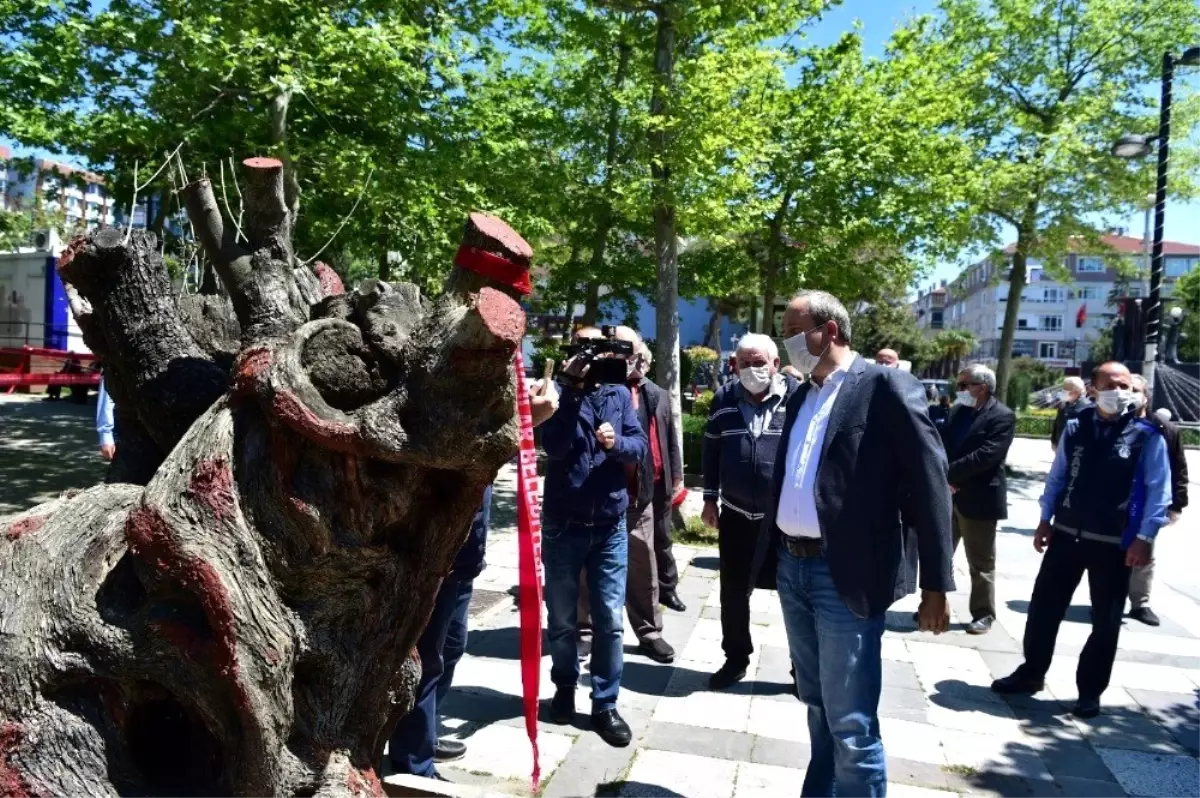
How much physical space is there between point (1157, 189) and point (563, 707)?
13428 millimetres

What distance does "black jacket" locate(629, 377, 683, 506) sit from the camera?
572 cm

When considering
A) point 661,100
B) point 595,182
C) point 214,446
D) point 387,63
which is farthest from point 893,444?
point 595,182

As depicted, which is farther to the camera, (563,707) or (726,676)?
(726,676)

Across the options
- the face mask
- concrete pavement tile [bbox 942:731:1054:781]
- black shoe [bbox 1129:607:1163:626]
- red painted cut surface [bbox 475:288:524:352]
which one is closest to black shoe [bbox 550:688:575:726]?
concrete pavement tile [bbox 942:731:1054:781]

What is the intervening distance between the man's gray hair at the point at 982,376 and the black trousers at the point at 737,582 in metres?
2.65

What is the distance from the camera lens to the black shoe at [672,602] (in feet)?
23.3

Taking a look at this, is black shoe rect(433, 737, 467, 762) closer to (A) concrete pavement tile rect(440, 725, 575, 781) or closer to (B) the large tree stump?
(A) concrete pavement tile rect(440, 725, 575, 781)

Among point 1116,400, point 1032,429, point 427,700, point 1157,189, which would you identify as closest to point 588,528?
point 427,700

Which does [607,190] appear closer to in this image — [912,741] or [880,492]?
[912,741]

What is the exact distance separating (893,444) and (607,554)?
1.81 metres

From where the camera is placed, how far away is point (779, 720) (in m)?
4.87

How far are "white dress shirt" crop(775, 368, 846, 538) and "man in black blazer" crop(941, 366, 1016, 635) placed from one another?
139 inches

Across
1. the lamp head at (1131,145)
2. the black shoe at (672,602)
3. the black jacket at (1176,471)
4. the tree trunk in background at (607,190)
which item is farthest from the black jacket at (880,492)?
the lamp head at (1131,145)

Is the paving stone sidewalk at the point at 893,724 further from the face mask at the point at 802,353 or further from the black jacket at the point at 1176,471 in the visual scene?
the face mask at the point at 802,353
